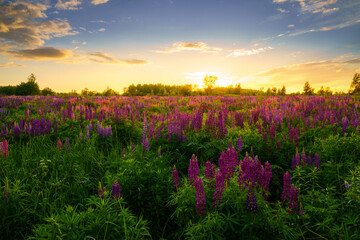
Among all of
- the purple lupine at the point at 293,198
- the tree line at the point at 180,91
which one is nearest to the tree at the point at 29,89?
the tree line at the point at 180,91

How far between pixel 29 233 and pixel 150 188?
57.7 inches

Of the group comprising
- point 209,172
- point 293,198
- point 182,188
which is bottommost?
point 182,188

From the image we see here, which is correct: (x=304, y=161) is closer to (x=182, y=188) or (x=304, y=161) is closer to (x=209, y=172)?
(x=209, y=172)

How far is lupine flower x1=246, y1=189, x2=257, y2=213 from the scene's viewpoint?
1.89m

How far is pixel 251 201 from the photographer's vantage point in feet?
6.25

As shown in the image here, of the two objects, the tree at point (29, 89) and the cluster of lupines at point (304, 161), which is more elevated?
the tree at point (29, 89)

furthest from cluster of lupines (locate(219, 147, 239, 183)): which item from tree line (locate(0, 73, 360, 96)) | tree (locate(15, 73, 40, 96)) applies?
tree (locate(15, 73, 40, 96))

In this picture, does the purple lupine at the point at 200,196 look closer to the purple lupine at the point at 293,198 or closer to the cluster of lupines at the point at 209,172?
the cluster of lupines at the point at 209,172

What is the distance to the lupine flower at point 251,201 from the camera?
1889 mm

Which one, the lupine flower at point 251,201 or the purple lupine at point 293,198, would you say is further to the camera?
the purple lupine at point 293,198

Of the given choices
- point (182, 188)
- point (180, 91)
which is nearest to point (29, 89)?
point (180, 91)

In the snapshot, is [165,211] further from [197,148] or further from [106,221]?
[197,148]

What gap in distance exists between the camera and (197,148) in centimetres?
445

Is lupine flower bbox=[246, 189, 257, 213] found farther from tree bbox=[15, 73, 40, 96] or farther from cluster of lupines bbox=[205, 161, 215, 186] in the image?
tree bbox=[15, 73, 40, 96]
